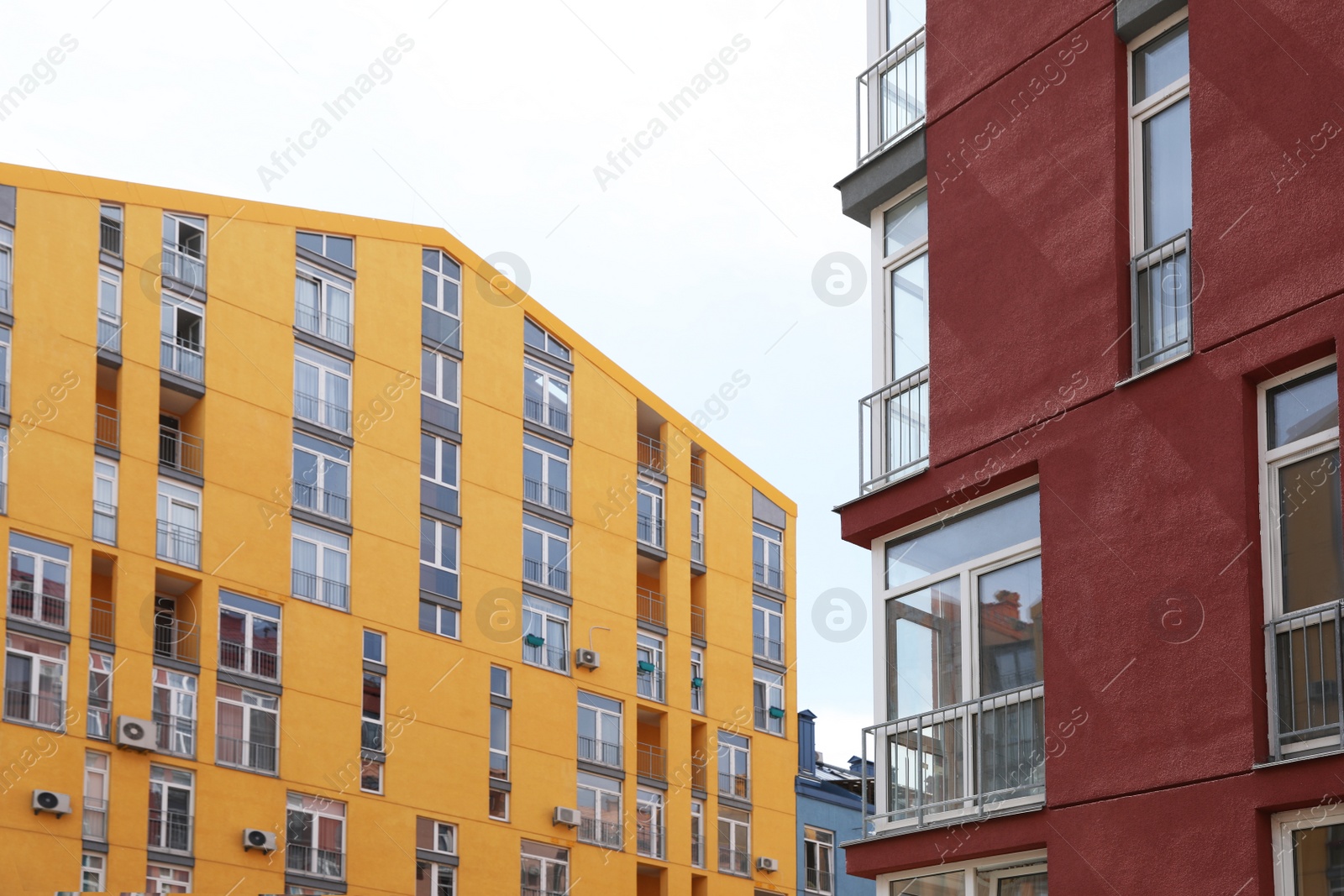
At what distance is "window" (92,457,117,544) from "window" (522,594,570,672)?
35.8 feet

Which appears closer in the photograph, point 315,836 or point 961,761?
point 961,761

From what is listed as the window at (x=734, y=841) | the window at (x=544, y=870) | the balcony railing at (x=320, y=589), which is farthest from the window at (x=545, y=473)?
the window at (x=734, y=841)

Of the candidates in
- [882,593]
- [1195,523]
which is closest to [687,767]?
[882,593]

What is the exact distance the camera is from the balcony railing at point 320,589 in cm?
3825

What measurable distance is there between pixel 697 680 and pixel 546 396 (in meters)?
8.89

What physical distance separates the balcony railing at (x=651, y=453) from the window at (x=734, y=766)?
7.50 m

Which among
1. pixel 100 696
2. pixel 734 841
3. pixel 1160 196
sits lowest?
pixel 734 841

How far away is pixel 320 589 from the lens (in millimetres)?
38594

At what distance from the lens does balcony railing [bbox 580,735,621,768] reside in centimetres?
4331

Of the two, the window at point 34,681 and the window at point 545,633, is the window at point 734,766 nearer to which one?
the window at point 545,633

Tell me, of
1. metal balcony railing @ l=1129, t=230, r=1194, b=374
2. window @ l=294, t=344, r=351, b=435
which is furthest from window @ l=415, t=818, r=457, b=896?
metal balcony railing @ l=1129, t=230, r=1194, b=374

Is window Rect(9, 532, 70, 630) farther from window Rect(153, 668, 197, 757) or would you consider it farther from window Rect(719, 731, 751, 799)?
window Rect(719, 731, 751, 799)

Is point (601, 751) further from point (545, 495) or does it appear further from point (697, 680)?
point (545, 495)

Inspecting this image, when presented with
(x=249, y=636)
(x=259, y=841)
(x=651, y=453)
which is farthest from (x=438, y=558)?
(x=651, y=453)
